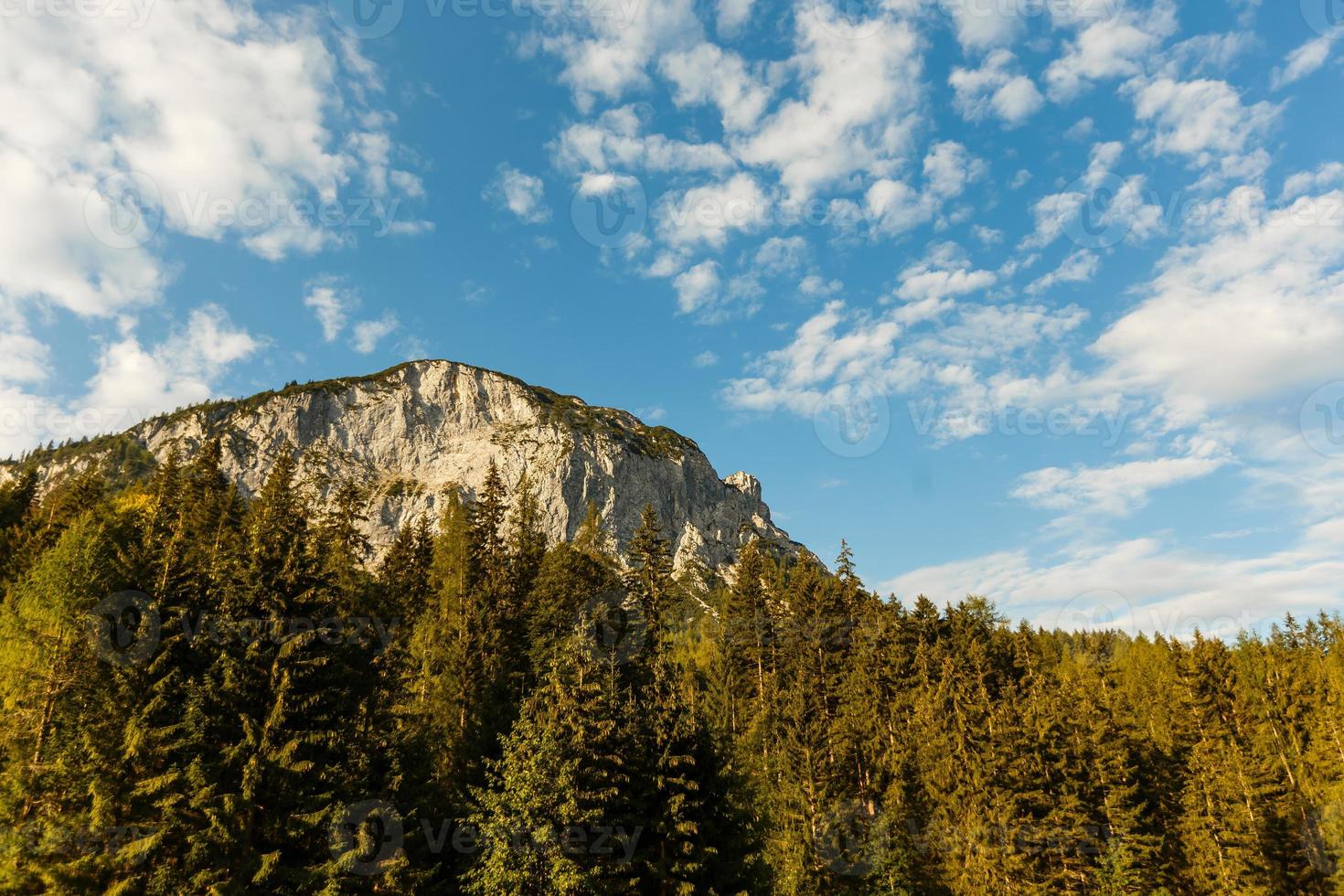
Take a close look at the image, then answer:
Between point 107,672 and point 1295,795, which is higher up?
point 107,672

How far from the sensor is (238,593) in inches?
968

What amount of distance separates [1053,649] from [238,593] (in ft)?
337

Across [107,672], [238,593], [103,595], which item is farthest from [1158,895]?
[103,595]

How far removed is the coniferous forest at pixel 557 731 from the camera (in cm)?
2219

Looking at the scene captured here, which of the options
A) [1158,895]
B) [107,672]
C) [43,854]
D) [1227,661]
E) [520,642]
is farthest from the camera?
[1227,661]

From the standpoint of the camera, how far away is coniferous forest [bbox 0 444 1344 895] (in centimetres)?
2219

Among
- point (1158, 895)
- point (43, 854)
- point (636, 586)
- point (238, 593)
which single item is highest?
point (636, 586)

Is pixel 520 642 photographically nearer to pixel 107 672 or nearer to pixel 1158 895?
pixel 107 672

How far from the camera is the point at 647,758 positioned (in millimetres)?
30656

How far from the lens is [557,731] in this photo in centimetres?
2684

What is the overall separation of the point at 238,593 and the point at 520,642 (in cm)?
2733

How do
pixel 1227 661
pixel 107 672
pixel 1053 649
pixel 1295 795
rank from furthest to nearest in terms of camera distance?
1. pixel 1053 649
2. pixel 1227 661
3. pixel 1295 795
4. pixel 107 672

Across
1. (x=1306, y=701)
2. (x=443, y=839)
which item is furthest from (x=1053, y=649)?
(x=443, y=839)

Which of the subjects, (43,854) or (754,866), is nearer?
(43,854)
